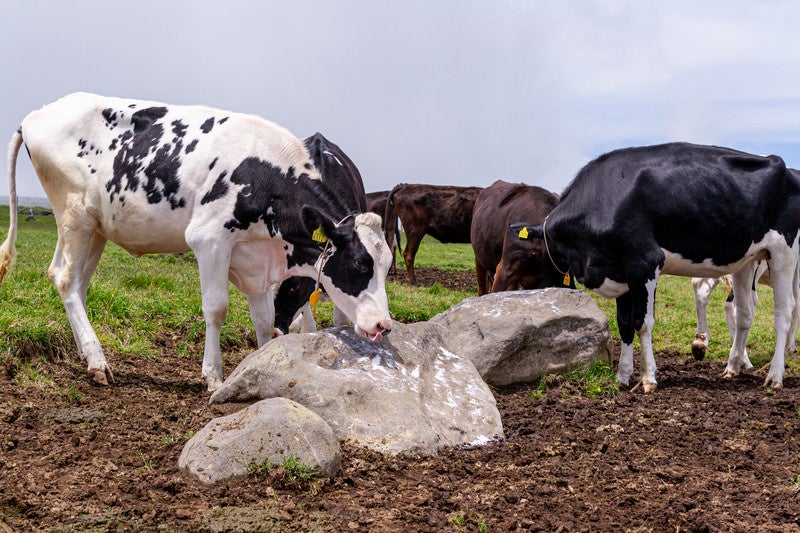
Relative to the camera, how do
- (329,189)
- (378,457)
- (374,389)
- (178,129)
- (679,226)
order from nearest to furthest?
(378,457), (374,389), (329,189), (178,129), (679,226)

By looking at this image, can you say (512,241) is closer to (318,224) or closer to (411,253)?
(318,224)

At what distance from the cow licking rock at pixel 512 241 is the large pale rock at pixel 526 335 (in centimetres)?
131

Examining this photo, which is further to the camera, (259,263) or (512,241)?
(512,241)

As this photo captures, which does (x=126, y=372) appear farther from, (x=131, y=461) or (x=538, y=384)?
(x=538, y=384)

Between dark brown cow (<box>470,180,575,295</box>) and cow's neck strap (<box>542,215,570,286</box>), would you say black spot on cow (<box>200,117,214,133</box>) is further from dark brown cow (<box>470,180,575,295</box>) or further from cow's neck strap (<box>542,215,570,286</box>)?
dark brown cow (<box>470,180,575,295</box>)

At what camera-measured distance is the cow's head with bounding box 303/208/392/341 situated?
6414 millimetres

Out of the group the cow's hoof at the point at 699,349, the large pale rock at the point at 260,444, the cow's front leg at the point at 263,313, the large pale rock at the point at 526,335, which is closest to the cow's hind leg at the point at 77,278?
the cow's front leg at the point at 263,313

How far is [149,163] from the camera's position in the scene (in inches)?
297

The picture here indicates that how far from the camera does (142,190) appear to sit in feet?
24.6

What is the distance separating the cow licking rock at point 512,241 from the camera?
10.5m

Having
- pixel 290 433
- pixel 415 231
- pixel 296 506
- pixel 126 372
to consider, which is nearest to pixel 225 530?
pixel 296 506

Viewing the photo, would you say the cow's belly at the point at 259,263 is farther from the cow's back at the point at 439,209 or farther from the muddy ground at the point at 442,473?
the cow's back at the point at 439,209

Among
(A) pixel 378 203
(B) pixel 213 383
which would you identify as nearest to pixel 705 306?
(B) pixel 213 383

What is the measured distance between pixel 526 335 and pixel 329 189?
2.48m
